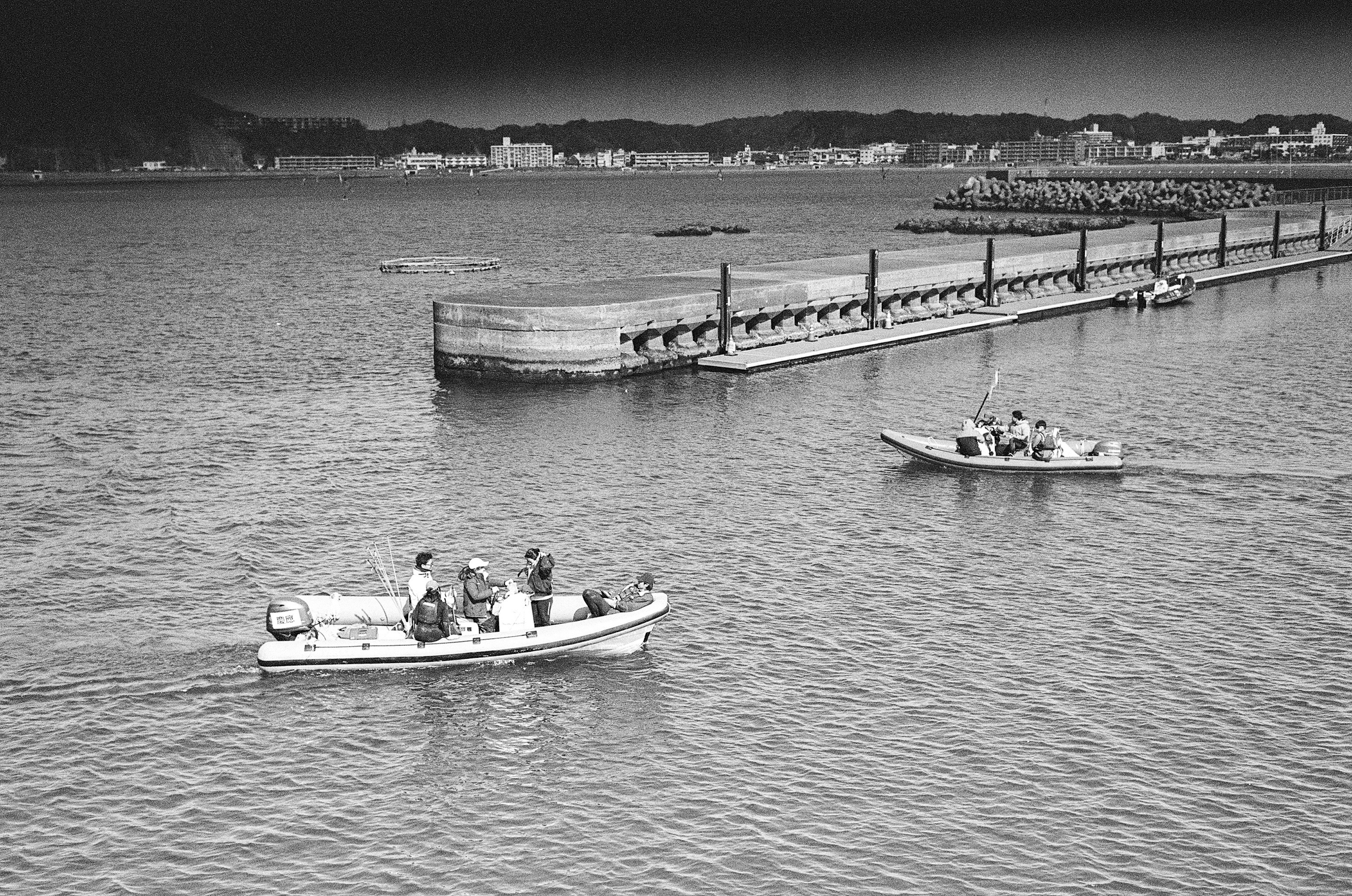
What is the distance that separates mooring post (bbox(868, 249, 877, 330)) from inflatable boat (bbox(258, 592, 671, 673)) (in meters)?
37.5

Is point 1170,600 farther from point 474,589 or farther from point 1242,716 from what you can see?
point 474,589

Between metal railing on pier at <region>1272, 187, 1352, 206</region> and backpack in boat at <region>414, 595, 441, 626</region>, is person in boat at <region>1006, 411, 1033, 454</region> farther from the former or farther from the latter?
metal railing on pier at <region>1272, 187, 1352, 206</region>

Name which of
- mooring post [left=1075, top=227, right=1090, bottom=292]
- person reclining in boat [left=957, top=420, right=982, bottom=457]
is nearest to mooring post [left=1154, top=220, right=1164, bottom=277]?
mooring post [left=1075, top=227, right=1090, bottom=292]

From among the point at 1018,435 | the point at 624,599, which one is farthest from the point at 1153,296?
the point at 624,599

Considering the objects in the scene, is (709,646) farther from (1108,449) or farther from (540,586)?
(1108,449)

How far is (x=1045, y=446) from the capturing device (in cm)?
3878

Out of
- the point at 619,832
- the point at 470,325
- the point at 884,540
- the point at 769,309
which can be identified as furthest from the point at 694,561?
the point at 769,309

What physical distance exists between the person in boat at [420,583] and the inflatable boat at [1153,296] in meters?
56.1

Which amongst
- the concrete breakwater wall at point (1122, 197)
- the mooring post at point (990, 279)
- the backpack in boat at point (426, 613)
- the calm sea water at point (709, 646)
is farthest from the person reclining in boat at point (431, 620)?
the concrete breakwater wall at point (1122, 197)

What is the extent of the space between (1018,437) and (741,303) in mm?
19851

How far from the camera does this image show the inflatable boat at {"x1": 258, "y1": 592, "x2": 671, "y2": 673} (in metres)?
25.1

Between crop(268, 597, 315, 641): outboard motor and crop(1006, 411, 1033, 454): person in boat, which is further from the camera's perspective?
crop(1006, 411, 1033, 454): person in boat

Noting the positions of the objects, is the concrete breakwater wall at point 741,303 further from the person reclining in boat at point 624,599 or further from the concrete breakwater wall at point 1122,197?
the concrete breakwater wall at point 1122,197

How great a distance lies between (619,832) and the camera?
66.0 ft
